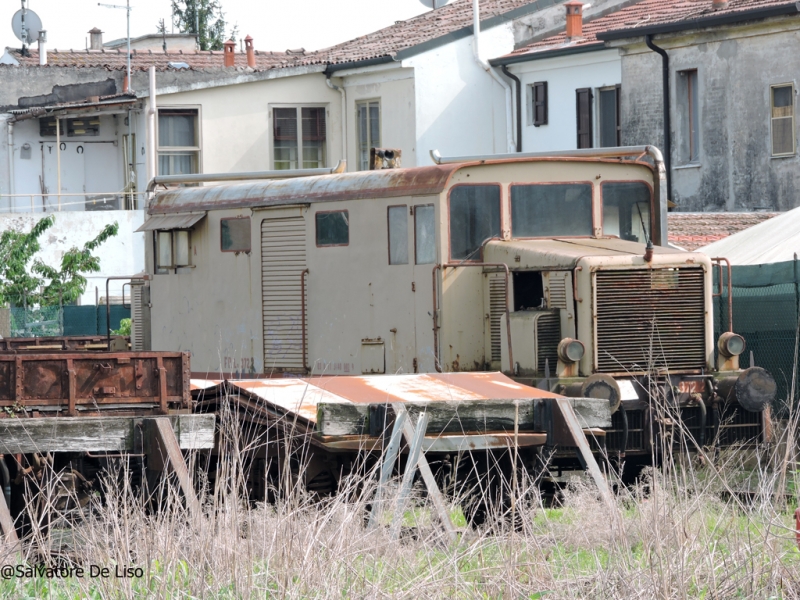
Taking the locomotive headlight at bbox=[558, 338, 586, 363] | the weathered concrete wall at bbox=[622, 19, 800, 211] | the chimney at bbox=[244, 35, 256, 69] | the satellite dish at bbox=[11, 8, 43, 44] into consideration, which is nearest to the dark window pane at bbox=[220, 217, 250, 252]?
the locomotive headlight at bbox=[558, 338, 586, 363]

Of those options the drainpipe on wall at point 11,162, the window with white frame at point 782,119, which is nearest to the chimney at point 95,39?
the drainpipe on wall at point 11,162

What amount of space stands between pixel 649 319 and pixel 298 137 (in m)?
20.7

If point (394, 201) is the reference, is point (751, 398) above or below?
below

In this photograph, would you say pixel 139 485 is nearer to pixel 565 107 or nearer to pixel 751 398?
pixel 751 398

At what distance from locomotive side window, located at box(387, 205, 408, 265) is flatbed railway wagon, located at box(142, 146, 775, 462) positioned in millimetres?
14

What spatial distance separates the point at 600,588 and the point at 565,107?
22298mm

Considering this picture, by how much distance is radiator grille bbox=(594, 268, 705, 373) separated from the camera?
35.8ft

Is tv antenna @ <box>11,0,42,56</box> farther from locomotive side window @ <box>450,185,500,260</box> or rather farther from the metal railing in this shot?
locomotive side window @ <box>450,185,500,260</box>

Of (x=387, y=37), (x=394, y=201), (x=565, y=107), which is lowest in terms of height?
(x=394, y=201)

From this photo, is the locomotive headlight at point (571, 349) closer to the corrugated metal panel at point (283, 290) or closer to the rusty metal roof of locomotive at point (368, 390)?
the rusty metal roof of locomotive at point (368, 390)

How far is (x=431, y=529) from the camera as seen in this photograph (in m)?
7.47

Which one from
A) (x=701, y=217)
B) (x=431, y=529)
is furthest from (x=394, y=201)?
(x=701, y=217)

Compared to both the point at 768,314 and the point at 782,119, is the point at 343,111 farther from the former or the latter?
the point at 768,314

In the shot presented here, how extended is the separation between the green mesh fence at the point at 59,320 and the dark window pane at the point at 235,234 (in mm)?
12681
